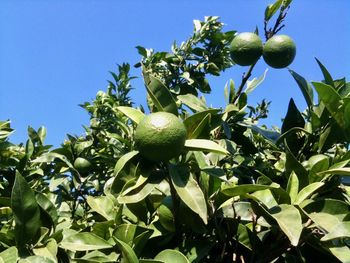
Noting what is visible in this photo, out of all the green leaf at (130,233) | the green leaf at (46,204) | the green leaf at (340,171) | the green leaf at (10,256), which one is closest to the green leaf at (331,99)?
the green leaf at (340,171)

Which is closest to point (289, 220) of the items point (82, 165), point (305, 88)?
point (305, 88)

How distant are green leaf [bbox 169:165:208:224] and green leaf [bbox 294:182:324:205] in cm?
41

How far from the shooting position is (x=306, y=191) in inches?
72.9

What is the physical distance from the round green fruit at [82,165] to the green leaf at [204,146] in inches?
66.8

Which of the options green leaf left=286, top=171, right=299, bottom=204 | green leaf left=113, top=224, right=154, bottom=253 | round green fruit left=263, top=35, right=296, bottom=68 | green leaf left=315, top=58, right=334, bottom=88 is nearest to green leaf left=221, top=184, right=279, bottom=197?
green leaf left=286, top=171, right=299, bottom=204

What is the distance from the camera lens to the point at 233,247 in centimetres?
200

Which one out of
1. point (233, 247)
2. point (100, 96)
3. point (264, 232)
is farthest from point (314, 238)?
point (100, 96)

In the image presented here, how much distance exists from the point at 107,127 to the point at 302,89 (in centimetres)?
186

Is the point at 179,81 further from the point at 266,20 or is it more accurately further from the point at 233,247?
the point at 233,247

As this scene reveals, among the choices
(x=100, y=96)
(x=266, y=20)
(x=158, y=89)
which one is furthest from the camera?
(x=100, y=96)

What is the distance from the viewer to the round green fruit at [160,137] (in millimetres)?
1637

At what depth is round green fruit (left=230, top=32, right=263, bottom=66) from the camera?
8.34 ft

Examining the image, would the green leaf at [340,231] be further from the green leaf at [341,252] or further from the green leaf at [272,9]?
the green leaf at [272,9]

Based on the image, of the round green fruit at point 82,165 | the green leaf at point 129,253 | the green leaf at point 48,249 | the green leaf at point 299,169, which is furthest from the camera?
the round green fruit at point 82,165
